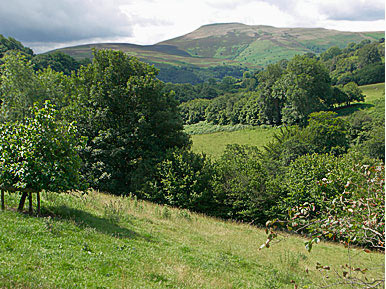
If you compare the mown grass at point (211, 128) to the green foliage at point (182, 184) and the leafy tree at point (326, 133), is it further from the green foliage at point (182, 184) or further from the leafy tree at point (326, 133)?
the green foliage at point (182, 184)

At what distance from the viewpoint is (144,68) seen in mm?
29609

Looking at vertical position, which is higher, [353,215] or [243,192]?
[353,215]

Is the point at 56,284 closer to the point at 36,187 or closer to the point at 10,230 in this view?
the point at 10,230

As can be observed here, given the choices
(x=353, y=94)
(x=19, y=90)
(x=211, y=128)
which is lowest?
(x=211, y=128)

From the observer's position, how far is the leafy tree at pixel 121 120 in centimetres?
2647

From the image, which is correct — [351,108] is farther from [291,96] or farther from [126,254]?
[126,254]

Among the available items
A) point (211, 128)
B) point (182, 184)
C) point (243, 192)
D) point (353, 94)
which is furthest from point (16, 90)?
point (353, 94)

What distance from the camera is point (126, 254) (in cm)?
1050

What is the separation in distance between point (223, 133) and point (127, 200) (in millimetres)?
68139

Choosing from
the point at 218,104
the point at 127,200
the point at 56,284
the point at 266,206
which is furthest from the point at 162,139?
the point at 218,104

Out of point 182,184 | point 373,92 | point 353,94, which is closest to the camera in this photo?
point 182,184

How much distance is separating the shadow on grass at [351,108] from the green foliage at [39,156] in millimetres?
83142

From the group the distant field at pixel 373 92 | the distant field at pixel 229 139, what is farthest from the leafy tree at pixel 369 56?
the distant field at pixel 229 139

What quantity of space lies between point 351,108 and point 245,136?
1331 inches
